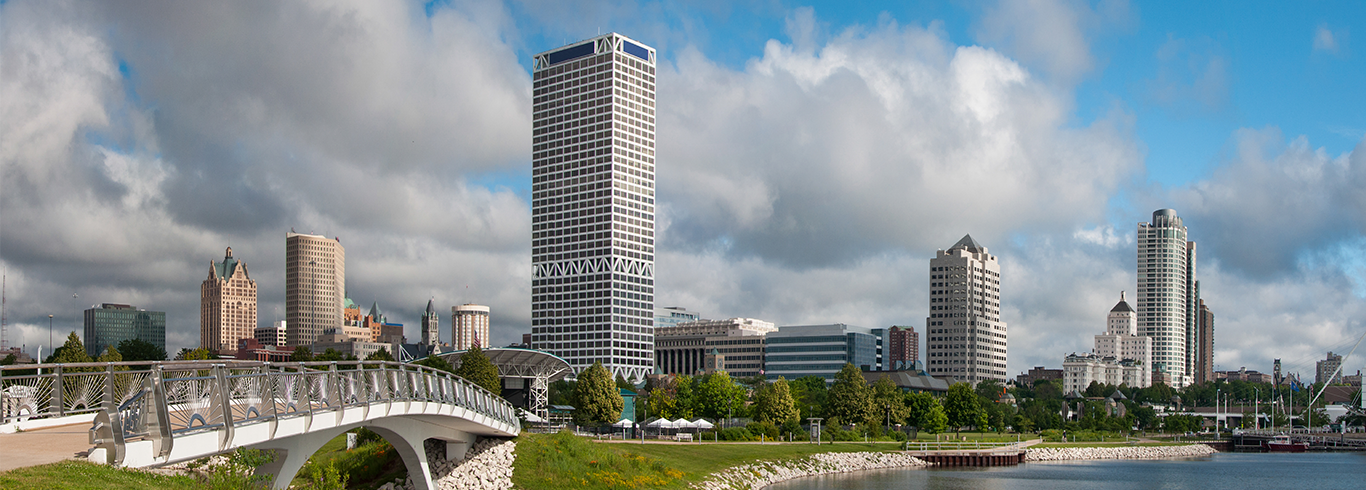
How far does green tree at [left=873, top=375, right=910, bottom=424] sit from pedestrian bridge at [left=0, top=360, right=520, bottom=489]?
260 ft

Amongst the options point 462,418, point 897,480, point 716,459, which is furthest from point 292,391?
point 897,480

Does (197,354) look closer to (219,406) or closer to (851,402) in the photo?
(851,402)

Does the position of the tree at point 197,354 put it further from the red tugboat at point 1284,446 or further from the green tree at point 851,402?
the red tugboat at point 1284,446

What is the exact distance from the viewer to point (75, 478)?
1845cm

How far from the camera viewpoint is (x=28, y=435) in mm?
23547

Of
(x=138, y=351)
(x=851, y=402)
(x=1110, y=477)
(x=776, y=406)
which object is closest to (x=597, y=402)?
(x=776, y=406)

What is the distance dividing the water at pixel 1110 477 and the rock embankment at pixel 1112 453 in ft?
7.85

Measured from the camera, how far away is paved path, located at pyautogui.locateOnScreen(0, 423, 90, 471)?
19797 mm

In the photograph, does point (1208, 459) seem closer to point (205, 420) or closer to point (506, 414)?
point (506, 414)

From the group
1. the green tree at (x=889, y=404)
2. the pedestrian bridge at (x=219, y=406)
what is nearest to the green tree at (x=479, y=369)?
the green tree at (x=889, y=404)

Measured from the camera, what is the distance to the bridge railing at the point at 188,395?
2031 centimetres

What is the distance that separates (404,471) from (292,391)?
20.3 metres

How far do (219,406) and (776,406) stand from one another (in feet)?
256

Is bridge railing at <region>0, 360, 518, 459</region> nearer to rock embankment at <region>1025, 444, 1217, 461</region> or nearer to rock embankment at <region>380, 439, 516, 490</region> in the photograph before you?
rock embankment at <region>380, 439, 516, 490</region>
